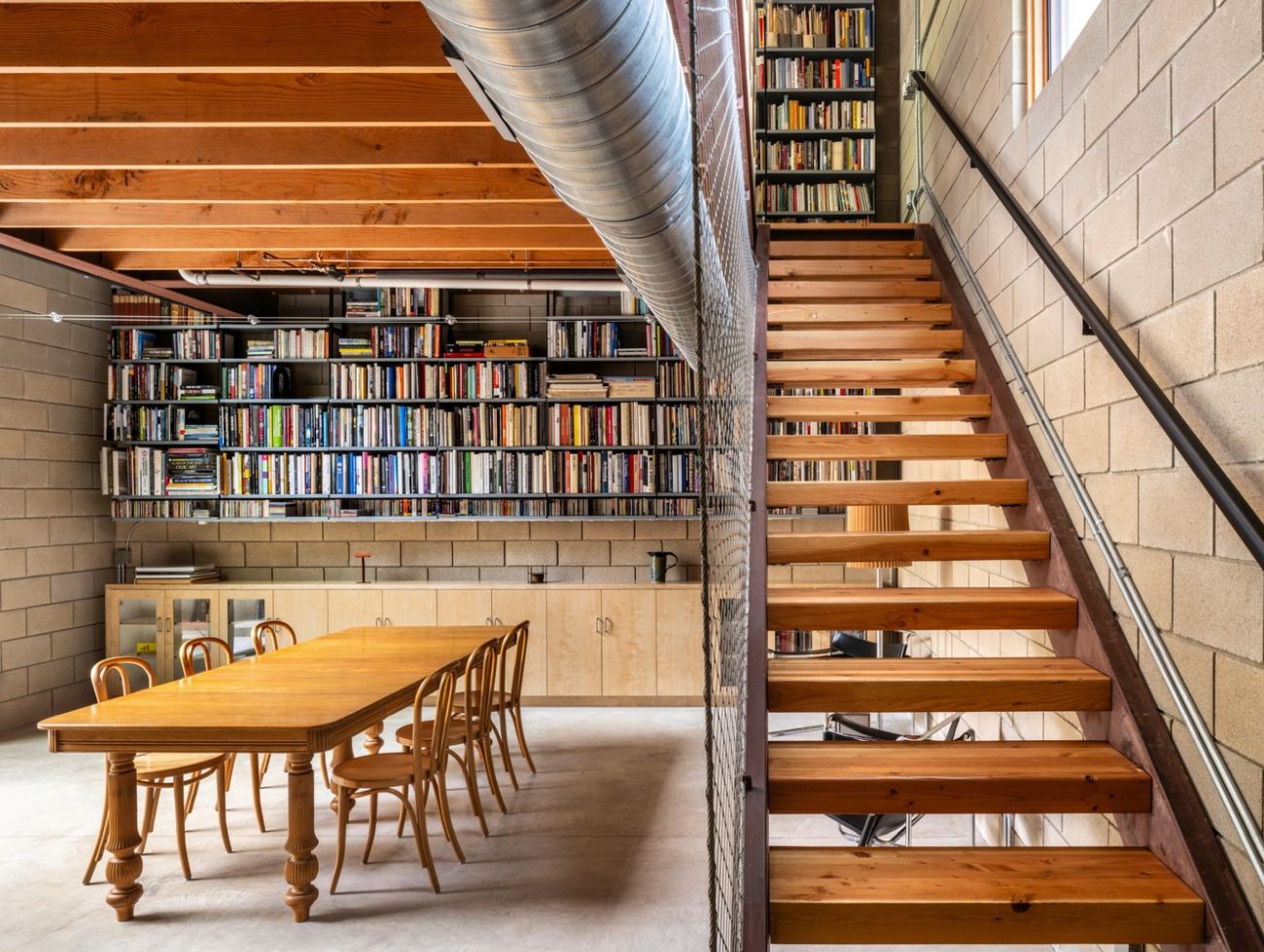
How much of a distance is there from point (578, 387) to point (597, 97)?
4.62 metres

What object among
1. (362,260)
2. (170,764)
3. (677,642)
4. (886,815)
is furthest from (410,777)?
(362,260)

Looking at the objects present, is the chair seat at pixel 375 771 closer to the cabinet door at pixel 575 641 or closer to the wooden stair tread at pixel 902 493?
the wooden stair tread at pixel 902 493

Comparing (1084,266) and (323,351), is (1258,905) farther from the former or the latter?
(323,351)

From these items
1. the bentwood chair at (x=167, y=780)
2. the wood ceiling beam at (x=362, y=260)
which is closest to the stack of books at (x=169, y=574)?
the wood ceiling beam at (x=362, y=260)

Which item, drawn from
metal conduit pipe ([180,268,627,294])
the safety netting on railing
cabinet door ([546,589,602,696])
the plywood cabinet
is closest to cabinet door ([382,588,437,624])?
the plywood cabinet

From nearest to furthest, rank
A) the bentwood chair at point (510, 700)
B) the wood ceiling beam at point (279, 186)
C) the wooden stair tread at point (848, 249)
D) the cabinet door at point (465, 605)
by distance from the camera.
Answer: the wood ceiling beam at point (279, 186), the bentwood chair at point (510, 700), the wooden stair tread at point (848, 249), the cabinet door at point (465, 605)

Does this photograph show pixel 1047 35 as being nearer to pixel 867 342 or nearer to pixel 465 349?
pixel 867 342

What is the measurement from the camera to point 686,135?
6.81 ft

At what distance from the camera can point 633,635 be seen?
5949 mm

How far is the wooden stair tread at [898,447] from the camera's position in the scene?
10.1 ft

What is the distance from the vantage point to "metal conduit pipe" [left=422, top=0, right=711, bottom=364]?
49.9 inches

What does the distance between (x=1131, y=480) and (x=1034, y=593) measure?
0.48m

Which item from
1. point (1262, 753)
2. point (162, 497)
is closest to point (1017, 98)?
point (1262, 753)

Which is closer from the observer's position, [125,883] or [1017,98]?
[125,883]
